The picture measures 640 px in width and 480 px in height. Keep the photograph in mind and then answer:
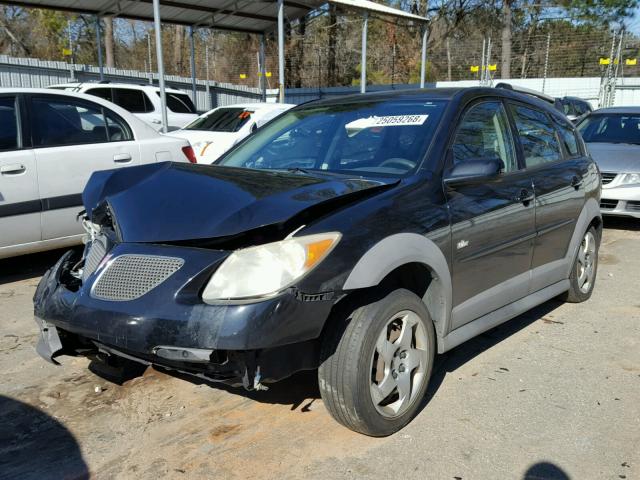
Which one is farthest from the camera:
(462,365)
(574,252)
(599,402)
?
(574,252)

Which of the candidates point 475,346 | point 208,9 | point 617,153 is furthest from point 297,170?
point 208,9

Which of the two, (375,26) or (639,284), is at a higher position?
(375,26)

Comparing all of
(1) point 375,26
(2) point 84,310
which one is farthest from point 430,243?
(1) point 375,26

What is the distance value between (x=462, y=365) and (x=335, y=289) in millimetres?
1630

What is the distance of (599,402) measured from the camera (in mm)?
3287

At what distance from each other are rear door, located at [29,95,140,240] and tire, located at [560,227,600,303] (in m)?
4.15

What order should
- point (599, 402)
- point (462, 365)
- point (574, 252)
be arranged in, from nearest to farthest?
point (599, 402)
point (462, 365)
point (574, 252)

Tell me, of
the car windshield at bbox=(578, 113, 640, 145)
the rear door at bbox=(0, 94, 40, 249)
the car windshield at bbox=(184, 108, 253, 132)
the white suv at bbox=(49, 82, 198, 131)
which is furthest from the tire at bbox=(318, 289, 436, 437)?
the white suv at bbox=(49, 82, 198, 131)

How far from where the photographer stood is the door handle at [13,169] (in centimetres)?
488

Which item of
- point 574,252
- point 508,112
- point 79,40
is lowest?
point 574,252

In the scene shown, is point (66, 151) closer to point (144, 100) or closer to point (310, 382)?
point (310, 382)

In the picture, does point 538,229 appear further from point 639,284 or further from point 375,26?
point 375,26

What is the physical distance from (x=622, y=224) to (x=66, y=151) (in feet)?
24.6

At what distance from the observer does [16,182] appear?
494cm
